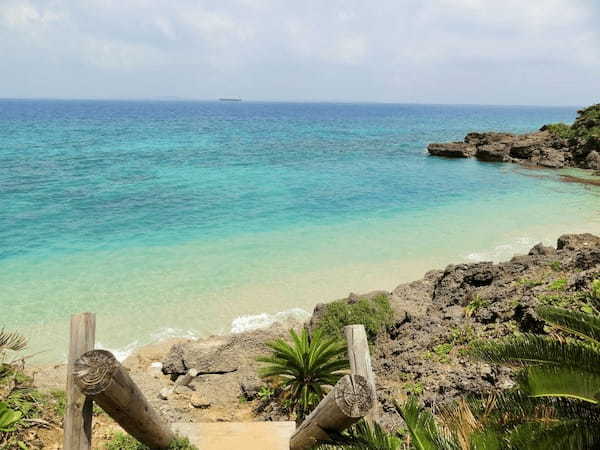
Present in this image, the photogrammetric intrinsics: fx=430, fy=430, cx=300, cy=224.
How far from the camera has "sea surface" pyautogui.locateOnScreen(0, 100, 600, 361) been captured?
1217cm

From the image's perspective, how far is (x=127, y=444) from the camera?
5.77 meters

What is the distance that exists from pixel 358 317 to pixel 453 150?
117 feet

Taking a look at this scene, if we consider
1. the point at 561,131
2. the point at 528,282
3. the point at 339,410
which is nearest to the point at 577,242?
the point at 528,282

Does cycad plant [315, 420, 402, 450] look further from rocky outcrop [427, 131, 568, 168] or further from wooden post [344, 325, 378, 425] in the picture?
rocky outcrop [427, 131, 568, 168]

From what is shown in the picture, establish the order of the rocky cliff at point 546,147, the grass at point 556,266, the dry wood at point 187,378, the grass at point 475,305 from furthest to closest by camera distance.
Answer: the rocky cliff at point 546,147 < the grass at point 556,266 < the grass at point 475,305 < the dry wood at point 187,378

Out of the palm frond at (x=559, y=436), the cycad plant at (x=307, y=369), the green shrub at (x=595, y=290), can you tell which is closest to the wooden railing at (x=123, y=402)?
the palm frond at (x=559, y=436)

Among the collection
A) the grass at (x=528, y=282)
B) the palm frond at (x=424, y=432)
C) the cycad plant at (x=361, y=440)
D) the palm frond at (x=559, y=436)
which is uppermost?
the palm frond at (x=559, y=436)

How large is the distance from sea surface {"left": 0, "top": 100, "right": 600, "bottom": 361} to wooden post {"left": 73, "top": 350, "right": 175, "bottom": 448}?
21.6ft

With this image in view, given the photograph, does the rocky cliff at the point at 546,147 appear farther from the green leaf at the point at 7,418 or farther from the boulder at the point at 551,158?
the green leaf at the point at 7,418

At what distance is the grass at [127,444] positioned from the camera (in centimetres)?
525

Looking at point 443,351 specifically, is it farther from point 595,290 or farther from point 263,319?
point 263,319

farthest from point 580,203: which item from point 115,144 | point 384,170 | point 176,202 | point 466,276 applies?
point 115,144

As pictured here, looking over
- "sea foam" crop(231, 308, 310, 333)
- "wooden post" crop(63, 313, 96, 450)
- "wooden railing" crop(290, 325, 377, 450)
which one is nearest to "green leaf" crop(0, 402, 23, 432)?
"wooden post" crop(63, 313, 96, 450)

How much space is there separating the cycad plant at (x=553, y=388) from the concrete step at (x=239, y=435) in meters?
2.75
